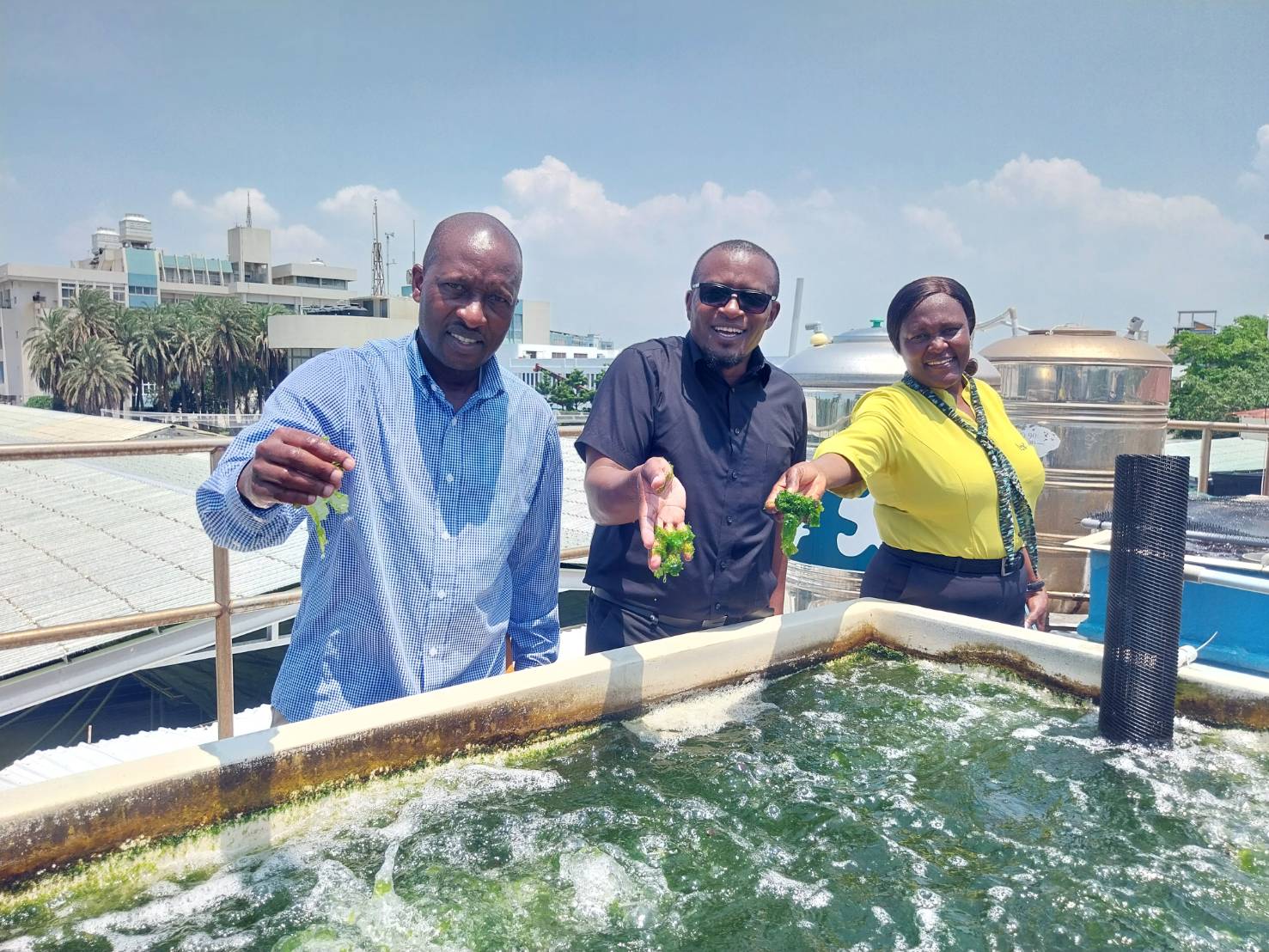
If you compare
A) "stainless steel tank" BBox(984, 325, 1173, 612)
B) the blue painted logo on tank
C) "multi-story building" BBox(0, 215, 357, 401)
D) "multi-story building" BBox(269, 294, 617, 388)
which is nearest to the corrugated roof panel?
the blue painted logo on tank

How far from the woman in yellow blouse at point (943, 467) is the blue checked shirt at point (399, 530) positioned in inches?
39.2

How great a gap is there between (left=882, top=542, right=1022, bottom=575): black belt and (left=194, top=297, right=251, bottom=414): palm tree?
6598cm

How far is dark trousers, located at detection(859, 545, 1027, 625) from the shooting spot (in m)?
2.99

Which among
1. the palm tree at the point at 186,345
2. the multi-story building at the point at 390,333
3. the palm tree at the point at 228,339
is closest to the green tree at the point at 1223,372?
the multi-story building at the point at 390,333

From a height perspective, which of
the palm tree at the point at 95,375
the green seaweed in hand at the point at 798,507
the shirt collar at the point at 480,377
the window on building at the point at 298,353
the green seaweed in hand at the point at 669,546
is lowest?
the green seaweed in hand at the point at 669,546

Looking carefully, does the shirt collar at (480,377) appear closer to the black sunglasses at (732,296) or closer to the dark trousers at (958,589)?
the black sunglasses at (732,296)

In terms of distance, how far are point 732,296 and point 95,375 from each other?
63.1 meters

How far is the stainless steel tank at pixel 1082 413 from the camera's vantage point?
6508mm

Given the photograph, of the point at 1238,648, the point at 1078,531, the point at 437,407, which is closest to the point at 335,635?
the point at 437,407

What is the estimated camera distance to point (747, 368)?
281 cm

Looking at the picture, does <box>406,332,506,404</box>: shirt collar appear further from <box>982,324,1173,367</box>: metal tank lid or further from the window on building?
the window on building

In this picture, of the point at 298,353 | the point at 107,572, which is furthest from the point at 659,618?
the point at 298,353

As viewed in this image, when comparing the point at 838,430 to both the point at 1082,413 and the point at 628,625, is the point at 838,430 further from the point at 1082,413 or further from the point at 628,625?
the point at 628,625

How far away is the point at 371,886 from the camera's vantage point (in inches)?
65.4
